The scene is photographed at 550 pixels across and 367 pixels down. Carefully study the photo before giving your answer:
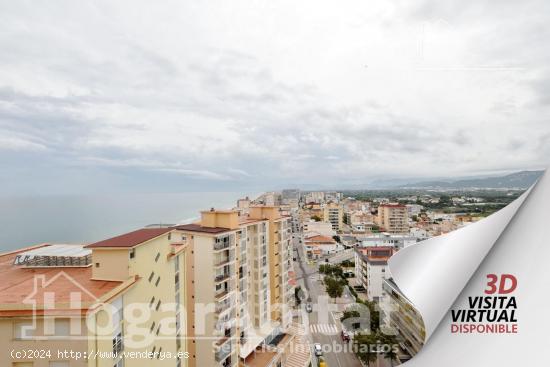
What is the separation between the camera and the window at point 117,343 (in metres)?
2.00

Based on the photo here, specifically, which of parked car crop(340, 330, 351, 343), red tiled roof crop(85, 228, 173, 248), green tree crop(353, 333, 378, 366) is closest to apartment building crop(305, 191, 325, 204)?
parked car crop(340, 330, 351, 343)

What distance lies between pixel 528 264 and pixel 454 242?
188mm

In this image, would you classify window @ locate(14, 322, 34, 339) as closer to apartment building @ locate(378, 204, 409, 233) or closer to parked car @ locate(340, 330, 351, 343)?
parked car @ locate(340, 330, 351, 343)

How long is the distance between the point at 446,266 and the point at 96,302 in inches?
76.0

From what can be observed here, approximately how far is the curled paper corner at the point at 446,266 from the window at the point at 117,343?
208cm

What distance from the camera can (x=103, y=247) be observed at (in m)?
2.20

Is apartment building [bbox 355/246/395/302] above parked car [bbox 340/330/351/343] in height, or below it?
above

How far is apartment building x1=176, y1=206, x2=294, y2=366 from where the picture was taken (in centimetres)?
445

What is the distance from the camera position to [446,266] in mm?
902

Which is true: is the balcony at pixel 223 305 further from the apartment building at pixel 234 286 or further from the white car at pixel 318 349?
the white car at pixel 318 349

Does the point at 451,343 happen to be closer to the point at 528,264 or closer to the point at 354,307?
the point at 528,264

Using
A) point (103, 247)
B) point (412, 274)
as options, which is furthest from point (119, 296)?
point (412, 274)

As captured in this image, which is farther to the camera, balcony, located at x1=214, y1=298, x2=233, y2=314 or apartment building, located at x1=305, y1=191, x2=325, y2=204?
apartment building, located at x1=305, y1=191, x2=325, y2=204

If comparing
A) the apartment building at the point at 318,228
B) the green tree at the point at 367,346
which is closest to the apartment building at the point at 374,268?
the green tree at the point at 367,346
